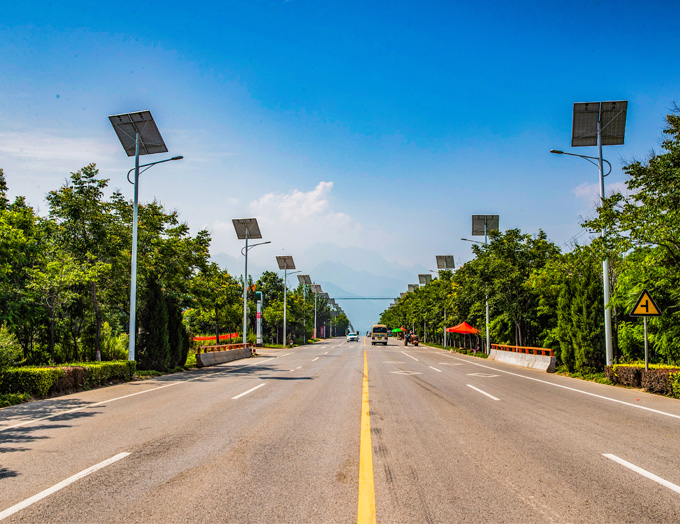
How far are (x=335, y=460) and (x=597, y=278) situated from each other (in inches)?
749

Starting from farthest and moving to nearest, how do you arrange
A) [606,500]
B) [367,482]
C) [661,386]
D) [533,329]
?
[533,329] < [661,386] < [367,482] < [606,500]

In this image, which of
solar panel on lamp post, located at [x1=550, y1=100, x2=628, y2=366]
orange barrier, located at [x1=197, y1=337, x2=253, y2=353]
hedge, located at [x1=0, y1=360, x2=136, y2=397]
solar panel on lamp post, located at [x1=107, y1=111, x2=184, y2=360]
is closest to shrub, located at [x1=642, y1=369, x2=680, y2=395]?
solar panel on lamp post, located at [x1=550, y1=100, x2=628, y2=366]

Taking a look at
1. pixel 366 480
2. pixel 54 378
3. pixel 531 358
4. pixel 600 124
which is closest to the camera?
pixel 366 480

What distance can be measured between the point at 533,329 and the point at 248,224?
927 inches

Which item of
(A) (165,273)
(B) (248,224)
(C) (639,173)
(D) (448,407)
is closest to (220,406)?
(D) (448,407)

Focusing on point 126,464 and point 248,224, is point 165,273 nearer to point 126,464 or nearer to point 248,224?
point 248,224

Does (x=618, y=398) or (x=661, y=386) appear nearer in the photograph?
(x=618, y=398)

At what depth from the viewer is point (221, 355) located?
3078cm

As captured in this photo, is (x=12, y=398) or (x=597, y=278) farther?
(x=597, y=278)

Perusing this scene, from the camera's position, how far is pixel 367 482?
5434 millimetres

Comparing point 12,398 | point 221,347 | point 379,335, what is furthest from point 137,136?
point 379,335

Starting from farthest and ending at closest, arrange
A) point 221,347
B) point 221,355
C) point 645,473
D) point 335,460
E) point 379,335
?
point 379,335, point 221,347, point 221,355, point 335,460, point 645,473

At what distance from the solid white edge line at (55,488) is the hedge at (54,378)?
27.2 ft

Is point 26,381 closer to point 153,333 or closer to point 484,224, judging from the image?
point 153,333
